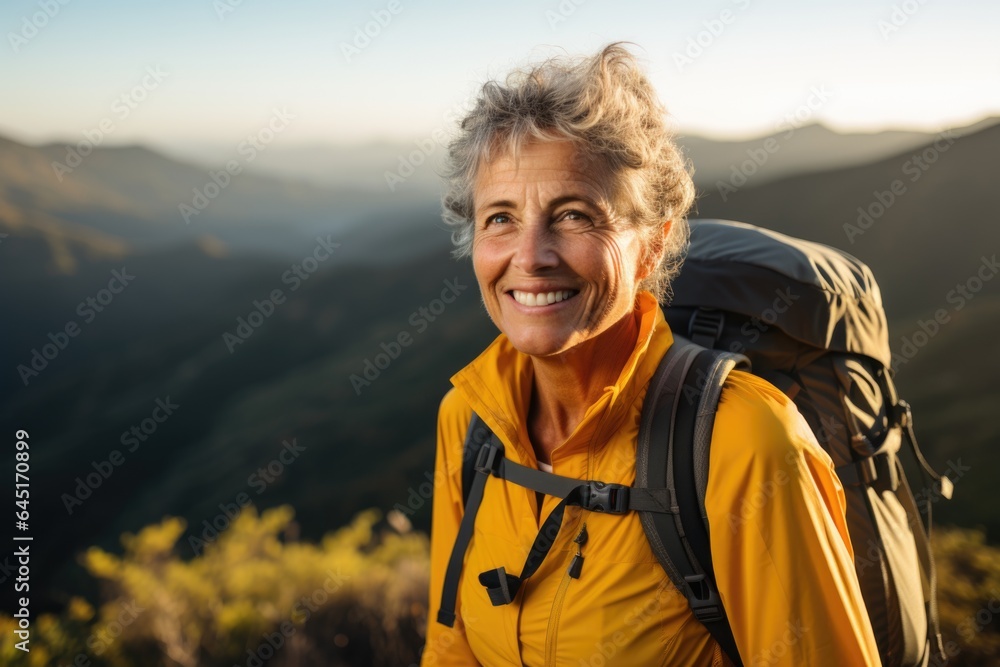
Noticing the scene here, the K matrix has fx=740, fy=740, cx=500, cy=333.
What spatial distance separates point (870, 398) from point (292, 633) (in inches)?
132

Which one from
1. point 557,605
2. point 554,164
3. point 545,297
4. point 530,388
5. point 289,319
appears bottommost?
point 557,605

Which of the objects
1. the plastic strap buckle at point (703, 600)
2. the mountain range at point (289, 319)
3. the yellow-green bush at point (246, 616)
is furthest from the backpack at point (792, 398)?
the mountain range at point (289, 319)

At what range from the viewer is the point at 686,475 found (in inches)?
62.1

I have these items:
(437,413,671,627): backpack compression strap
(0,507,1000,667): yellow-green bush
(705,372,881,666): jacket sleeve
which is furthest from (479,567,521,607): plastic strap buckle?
(0,507,1000,667): yellow-green bush

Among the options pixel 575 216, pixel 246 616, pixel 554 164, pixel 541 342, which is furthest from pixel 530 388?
pixel 246 616

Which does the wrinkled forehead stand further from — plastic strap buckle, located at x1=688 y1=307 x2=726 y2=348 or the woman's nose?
plastic strap buckle, located at x1=688 y1=307 x2=726 y2=348

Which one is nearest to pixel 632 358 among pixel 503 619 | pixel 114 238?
pixel 503 619

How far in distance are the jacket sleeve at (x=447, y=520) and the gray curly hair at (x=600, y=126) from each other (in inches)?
25.4

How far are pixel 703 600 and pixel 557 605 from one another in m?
0.34

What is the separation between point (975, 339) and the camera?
5375mm

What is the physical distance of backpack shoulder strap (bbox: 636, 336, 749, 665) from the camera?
61.2 inches

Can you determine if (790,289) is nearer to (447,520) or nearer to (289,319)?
(447,520)

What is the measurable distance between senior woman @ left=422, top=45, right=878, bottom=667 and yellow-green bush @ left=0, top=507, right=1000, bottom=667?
2.33 meters

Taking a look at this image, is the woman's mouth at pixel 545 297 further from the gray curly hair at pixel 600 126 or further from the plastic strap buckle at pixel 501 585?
the plastic strap buckle at pixel 501 585
